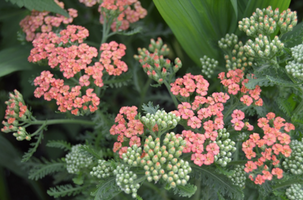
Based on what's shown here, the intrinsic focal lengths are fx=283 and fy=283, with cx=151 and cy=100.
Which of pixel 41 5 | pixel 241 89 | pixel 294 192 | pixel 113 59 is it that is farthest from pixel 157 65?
pixel 294 192

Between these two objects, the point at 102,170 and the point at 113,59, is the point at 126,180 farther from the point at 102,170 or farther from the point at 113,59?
the point at 113,59

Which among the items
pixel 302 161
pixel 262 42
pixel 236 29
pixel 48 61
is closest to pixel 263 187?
pixel 302 161

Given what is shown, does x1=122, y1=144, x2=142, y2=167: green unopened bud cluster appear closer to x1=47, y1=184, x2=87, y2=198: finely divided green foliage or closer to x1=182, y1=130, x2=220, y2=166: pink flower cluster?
x1=182, y1=130, x2=220, y2=166: pink flower cluster

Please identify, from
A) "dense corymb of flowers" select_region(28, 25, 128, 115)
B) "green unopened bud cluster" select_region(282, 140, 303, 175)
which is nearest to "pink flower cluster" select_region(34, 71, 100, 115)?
"dense corymb of flowers" select_region(28, 25, 128, 115)

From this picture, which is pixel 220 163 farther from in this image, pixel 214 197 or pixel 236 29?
pixel 236 29

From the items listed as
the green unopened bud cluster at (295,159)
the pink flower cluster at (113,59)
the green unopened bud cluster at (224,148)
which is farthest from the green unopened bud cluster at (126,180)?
the green unopened bud cluster at (295,159)
